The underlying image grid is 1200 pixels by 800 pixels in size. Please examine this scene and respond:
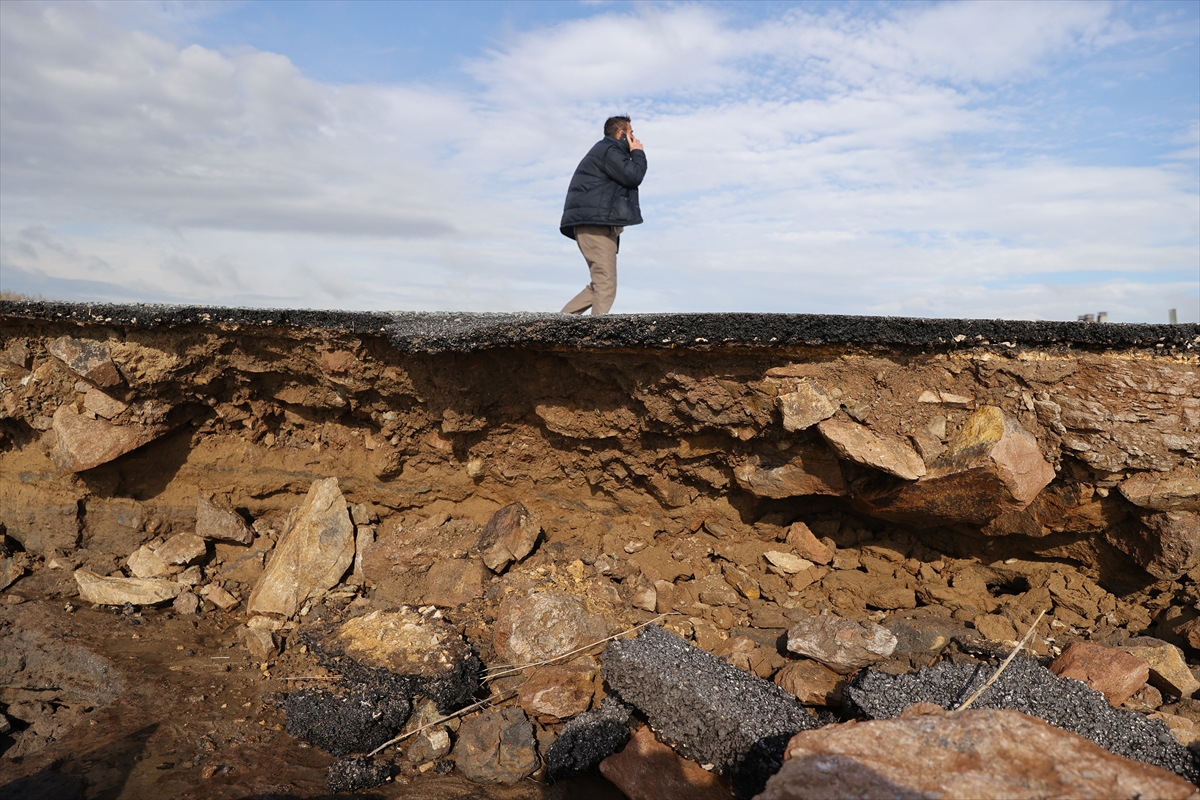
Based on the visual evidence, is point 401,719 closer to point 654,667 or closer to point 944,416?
point 654,667

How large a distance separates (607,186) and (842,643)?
3.62 m

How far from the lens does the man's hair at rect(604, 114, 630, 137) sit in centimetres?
527

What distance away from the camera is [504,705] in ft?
10.5

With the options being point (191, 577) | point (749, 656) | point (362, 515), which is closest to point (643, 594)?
point (749, 656)

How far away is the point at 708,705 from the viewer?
269 centimetres

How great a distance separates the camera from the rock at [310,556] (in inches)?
155

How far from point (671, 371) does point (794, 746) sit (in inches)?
72.2

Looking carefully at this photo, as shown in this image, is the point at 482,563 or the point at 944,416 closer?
the point at 944,416

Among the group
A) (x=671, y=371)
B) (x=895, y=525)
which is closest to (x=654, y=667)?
(x=671, y=371)

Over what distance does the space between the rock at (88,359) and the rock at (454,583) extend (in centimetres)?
231

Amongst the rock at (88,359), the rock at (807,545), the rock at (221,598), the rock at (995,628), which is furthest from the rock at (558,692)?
the rock at (88,359)

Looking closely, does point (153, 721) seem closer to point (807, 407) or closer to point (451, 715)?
point (451, 715)

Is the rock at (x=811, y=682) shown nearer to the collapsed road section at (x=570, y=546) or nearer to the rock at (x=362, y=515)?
the collapsed road section at (x=570, y=546)

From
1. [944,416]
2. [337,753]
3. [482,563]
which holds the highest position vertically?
[944,416]
